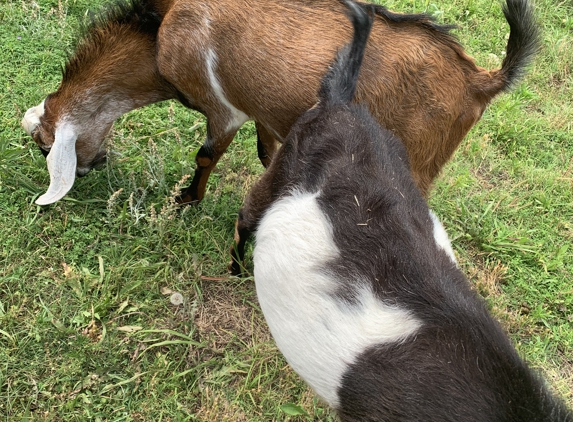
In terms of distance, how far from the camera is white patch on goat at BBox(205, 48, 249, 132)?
2803mm

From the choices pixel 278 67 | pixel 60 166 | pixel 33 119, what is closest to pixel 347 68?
pixel 278 67

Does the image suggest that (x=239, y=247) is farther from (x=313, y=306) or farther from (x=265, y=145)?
(x=313, y=306)

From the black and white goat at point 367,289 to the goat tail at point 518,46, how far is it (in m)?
0.75

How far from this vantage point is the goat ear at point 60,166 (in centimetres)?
301

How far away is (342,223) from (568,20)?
4.28 m

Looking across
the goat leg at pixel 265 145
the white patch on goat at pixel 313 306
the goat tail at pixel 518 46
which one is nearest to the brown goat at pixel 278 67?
the goat tail at pixel 518 46

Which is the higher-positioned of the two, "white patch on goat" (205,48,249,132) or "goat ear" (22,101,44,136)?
"white patch on goat" (205,48,249,132)

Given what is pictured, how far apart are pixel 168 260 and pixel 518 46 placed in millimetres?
2214

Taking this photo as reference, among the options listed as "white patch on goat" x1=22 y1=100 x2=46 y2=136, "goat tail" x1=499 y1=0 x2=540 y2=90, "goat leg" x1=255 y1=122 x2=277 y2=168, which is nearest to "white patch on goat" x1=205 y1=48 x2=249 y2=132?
"goat leg" x1=255 y1=122 x2=277 y2=168

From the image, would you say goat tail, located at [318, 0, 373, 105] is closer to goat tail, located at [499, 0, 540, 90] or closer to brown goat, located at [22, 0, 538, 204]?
brown goat, located at [22, 0, 538, 204]

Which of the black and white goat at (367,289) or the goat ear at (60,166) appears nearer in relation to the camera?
the black and white goat at (367,289)

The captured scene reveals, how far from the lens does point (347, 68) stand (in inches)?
95.4

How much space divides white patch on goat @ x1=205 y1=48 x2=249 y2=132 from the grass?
1.46 ft

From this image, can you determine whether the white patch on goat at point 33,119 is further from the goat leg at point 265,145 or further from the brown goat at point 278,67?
the goat leg at point 265,145
